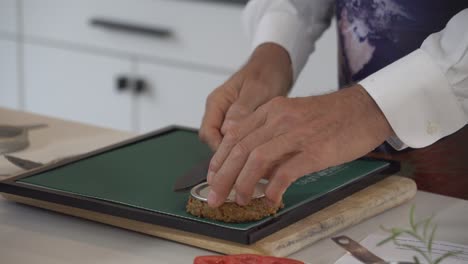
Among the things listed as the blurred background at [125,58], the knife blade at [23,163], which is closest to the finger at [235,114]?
the knife blade at [23,163]

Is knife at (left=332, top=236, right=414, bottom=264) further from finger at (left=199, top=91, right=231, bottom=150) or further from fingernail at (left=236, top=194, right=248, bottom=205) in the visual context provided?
finger at (left=199, top=91, right=231, bottom=150)

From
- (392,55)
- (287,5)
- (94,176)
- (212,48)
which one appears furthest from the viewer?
Result: (212,48)

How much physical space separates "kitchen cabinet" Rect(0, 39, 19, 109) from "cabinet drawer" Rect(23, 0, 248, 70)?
10 cm

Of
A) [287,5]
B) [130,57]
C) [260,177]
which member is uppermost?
[287,5]

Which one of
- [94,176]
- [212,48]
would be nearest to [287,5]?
[94,176]

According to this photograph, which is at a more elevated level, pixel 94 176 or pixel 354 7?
pixel 354 7

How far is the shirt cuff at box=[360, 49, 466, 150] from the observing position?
1037mm

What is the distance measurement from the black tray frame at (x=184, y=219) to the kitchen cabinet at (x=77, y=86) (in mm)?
1585

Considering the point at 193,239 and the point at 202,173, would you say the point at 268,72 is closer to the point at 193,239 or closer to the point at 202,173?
the point at 202,173

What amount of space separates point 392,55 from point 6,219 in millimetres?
558

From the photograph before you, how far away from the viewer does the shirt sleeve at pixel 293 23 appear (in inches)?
55.9

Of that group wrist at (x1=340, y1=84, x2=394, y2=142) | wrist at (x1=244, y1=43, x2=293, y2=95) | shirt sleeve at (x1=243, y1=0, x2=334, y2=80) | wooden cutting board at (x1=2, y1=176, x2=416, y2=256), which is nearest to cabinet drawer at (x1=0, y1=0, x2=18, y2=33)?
shirt sleeve at (x1=243, y1=0, x2=334, y2=80)

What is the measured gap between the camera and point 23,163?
1181 mm

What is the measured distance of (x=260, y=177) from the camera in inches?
37.6
